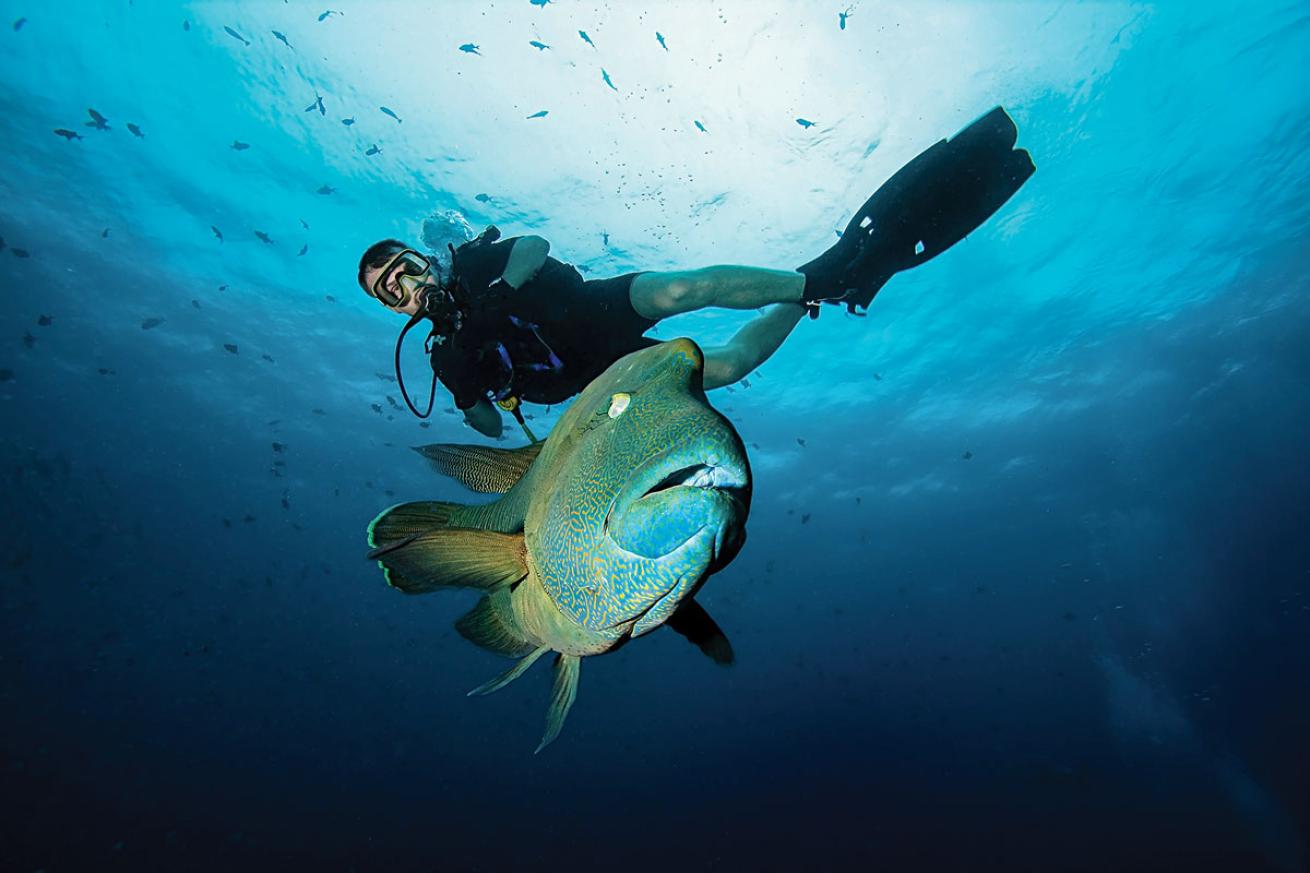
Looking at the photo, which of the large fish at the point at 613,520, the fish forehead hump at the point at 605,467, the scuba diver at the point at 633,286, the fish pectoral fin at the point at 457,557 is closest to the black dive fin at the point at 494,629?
the large fish at the point at 613,520

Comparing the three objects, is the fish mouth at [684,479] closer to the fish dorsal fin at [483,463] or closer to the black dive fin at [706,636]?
the fish dorsal fin at [483,463]

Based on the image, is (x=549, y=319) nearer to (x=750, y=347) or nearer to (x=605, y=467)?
(x=750, y=347)

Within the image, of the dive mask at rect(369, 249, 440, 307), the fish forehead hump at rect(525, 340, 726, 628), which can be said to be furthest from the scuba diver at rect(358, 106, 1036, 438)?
the fish forehead hump at rect(525, 340, 726, 628)

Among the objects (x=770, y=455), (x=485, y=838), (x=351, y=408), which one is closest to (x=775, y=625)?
(x=770, y=455)

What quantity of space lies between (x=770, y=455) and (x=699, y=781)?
732 inches

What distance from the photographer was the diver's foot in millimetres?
4430

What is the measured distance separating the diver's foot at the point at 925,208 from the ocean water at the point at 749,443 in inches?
151

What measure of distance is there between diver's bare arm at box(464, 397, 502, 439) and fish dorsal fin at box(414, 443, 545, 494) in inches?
100

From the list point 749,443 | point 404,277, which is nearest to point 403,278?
point 404,277

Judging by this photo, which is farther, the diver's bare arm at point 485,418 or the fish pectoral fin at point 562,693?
the diver's bare arm at point 485,418

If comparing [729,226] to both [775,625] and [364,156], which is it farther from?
[775,625]

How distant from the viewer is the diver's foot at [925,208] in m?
4.43

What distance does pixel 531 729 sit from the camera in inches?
1447

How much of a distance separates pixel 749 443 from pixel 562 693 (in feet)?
79.0
